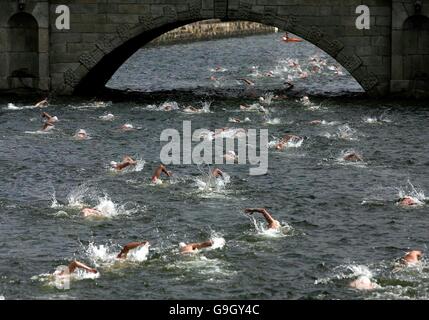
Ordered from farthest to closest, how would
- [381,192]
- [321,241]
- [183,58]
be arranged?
[183,58] < [381,192] < [321,241]

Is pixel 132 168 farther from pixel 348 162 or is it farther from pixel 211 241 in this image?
pixel 211 241

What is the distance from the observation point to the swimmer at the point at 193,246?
3716 centimetres

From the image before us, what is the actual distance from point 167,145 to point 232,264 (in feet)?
71.9

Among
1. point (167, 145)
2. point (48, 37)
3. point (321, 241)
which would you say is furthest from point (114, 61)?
point (321, 241)

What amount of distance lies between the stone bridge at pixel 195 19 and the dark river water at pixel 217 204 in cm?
183

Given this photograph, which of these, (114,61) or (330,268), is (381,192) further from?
(114,61)

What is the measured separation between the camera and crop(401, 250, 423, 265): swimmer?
3581 cm

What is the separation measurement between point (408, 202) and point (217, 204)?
6.44 meters

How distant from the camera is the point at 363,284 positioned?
3388cm

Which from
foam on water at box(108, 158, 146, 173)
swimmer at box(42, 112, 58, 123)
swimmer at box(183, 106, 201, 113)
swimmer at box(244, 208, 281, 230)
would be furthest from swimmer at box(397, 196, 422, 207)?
swimmer at box(183, 106, 201, 113)

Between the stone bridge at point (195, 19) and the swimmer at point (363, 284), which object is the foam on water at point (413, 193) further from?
the stone bridge at point (195, 19)

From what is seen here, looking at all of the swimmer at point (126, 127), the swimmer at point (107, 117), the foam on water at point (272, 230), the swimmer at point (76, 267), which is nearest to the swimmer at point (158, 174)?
the foam on water at point (272, 230)

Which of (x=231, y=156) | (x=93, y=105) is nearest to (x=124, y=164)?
(x=231, y=156)

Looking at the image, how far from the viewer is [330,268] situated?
35.8 m
